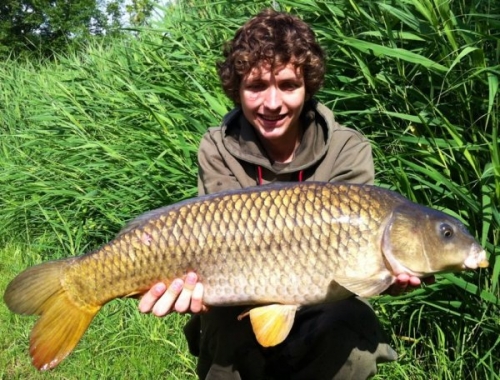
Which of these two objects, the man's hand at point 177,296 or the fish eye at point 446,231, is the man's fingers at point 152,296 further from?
the fish eye at point 446,231

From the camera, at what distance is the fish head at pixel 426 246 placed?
60.8 inches

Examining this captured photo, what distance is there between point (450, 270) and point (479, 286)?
0.47m

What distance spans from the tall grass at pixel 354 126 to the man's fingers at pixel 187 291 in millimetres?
784

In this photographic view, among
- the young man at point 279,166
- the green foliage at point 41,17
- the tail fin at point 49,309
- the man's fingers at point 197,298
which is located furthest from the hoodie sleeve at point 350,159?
the green foliage at point 41,17

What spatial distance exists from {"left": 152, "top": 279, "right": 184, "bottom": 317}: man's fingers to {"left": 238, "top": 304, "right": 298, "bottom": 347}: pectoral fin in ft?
0.64

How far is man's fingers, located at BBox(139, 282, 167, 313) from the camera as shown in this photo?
5.38 feet

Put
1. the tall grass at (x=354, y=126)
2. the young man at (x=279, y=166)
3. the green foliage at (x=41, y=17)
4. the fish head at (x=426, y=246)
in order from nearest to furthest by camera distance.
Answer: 1. the fish head at (x=426, y=246)
2. the young man at (x=279, y=166)
3. the tall grass at (x=354, y=126)
4. the green foliage at (x=41, y=17)

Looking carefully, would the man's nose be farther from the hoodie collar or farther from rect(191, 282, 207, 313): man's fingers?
rect(191, 282, 207, 313): man's fingers

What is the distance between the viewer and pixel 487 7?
220 cm

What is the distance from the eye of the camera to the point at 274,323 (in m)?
1.59

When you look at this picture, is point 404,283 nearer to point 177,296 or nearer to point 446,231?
point 446,231

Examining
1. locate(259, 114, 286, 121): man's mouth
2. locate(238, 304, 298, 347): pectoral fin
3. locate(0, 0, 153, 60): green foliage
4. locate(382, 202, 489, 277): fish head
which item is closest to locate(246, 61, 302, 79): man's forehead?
locate(259, 114, 286, 121): man's mouth

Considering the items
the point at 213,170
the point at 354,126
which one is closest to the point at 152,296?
the point at 213,170

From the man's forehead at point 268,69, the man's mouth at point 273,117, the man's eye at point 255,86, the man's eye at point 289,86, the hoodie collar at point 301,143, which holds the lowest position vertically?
the hoodie collar at point 301,143
